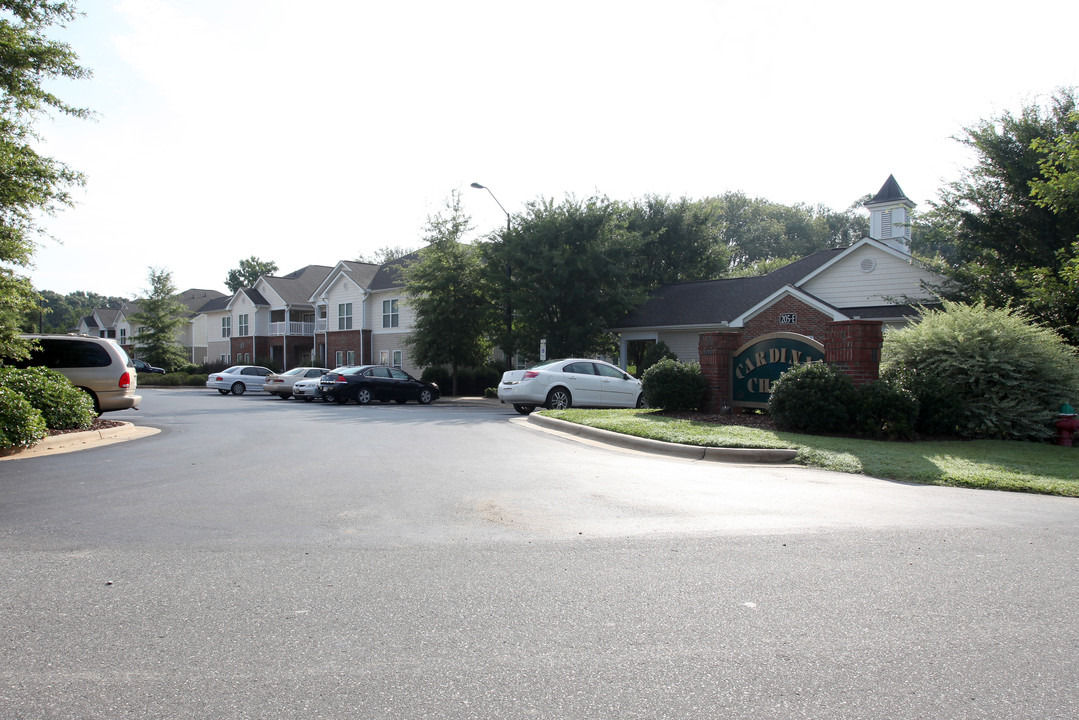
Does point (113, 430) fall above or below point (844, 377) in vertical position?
below

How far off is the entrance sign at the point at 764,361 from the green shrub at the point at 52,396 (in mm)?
12356

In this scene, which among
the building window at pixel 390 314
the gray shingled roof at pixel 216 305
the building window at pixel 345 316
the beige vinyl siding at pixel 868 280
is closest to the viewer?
the beige vinyl siding at pixel 868 280

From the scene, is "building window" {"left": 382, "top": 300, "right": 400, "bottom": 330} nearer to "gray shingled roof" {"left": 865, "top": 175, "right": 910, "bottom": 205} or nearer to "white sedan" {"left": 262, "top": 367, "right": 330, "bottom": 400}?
"white sedan" {"left": 262, "top": 367, "right": 330, "bottom": 400}

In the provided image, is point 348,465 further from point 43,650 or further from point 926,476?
point 926,476

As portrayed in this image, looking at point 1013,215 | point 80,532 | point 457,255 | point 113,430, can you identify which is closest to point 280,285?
point 457,255

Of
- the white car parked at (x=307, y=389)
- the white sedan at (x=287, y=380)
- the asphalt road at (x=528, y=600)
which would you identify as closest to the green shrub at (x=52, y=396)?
the asphalt road at (x=528, y=600)

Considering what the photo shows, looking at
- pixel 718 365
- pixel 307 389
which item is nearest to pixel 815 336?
pixel 718 365

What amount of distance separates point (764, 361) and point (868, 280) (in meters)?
12.1

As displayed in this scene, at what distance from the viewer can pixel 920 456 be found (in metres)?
10.7

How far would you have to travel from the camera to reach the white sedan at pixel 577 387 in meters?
19.7

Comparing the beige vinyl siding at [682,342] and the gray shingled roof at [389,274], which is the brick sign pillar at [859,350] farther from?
the gray shingled roof at [389,274]

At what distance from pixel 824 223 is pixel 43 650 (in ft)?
262

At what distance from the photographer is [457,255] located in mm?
32719

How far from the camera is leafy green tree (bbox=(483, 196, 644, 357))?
29.9 metres
